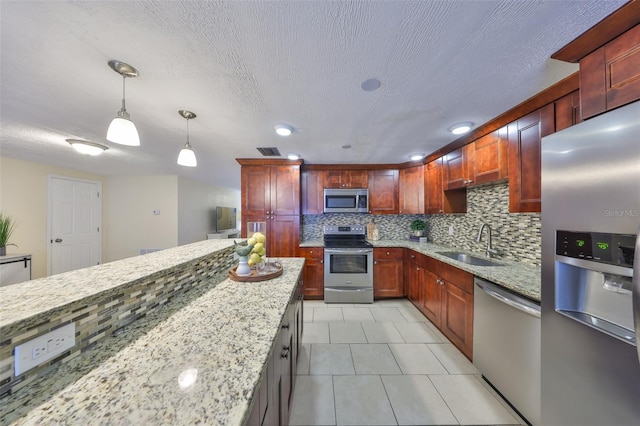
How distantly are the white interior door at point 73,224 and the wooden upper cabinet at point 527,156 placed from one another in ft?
23.0

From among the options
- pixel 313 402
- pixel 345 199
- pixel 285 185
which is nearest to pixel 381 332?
pixel 313 402

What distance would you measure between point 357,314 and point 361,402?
133 cm

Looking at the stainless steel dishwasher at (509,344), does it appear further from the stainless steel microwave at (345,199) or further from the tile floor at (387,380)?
the stainless steel microwave at (345,199)

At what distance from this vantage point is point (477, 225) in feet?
8.52

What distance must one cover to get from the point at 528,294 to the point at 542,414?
2.07 feet

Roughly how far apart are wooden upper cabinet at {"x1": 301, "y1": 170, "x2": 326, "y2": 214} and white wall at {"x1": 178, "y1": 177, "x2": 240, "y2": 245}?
3.50m

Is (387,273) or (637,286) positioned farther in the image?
(387,273)

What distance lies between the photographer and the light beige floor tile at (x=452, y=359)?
6.11 feet

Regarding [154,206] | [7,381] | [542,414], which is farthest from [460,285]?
[154,206]

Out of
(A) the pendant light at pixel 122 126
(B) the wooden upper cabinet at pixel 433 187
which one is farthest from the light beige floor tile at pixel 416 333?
(A) the pendant light at pixel 122 126

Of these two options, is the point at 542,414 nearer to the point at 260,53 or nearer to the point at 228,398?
the point at 228,398

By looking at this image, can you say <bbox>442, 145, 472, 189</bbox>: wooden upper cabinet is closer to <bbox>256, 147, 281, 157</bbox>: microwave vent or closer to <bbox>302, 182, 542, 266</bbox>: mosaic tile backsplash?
<bbox>302, 182, 542, 266</bbox>: mosaic tile backsplash

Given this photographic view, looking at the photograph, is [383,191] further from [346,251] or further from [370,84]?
[370,84]

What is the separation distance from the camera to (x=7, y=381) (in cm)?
56
